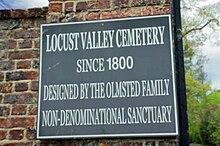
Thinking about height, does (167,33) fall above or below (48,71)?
above

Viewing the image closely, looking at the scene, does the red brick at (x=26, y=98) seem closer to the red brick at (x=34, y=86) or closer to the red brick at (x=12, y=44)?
the red brick at (x=34, y=86)

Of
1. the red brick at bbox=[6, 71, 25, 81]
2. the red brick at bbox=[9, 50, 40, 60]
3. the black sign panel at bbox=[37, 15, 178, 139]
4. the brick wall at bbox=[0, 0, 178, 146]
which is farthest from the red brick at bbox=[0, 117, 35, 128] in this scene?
the red brick at bbox=[9, 50, 40, 60]

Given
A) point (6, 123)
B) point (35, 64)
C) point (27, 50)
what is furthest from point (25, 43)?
point (6, 123)

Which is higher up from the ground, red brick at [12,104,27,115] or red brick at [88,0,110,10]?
red brick at [88,0,110,10]

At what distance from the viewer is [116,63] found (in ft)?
5.49

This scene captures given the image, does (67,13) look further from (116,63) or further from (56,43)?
(116,63)

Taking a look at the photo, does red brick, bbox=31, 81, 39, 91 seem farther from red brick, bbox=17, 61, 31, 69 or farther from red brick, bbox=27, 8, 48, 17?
red brick, bbox=27, 8, 48, 17

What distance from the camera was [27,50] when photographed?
1902mm

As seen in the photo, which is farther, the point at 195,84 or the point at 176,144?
the point at 195,84

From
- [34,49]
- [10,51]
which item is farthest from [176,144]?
[10,51]

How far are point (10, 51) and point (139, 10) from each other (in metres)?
0.82

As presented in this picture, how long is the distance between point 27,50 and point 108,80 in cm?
58

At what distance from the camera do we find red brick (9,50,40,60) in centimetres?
188

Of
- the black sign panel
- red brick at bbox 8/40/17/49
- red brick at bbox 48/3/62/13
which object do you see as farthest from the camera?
red brick at bbox 8/40/17/49
